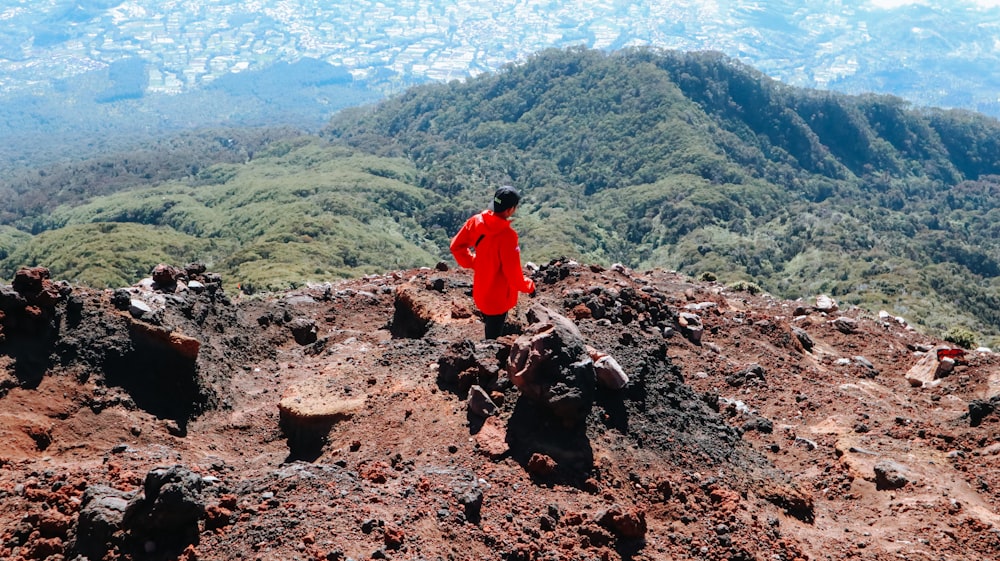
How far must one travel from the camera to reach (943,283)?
57.8 meters

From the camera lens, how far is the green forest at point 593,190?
7006 centimetres

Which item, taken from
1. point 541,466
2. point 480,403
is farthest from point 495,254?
point 541,466

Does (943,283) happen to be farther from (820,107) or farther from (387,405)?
(820,107)

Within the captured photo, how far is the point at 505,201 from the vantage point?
762cm

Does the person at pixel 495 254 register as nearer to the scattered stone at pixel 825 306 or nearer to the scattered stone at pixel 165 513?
the scattered stone at pixel 165 513

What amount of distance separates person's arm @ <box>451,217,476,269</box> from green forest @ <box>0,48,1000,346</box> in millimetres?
29011

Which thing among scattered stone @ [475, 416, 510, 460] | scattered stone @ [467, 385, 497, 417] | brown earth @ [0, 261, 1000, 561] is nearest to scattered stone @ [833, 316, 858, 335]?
brown earth @ [0, 261, 1000, 561]

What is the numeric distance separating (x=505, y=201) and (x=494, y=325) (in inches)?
61.3

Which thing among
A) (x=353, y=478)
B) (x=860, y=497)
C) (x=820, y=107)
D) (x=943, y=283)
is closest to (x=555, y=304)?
(x=860, y=497)

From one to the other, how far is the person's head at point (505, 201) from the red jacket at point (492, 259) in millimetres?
78

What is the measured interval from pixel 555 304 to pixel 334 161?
423 ft

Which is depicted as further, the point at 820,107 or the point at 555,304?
the point at 820,107

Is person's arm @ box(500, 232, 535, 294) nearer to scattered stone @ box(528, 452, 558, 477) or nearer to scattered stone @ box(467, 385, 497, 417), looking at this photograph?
scattered stone @ box(467, 385, 497, 417)

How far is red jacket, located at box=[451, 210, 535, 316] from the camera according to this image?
7.72 m
